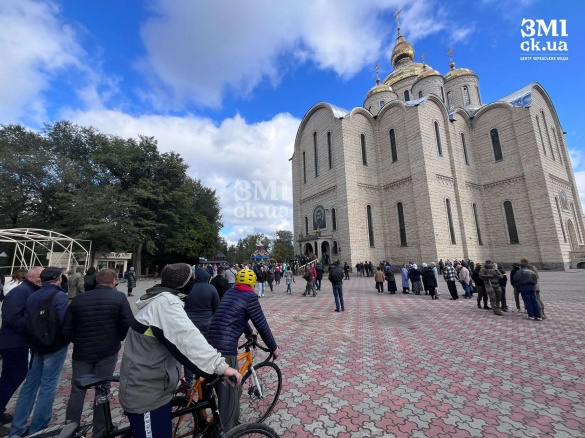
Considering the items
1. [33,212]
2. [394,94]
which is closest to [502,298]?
[33,212]

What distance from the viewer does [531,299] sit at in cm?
711

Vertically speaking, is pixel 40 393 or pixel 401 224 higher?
pixel 401 224

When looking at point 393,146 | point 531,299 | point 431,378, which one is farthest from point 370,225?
point 431,378

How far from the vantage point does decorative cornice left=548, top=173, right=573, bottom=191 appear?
2530cm

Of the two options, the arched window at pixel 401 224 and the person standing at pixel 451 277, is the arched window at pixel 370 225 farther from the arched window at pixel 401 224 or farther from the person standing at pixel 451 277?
the person standing at pixel 451 277

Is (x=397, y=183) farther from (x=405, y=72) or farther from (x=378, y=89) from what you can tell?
(x=405, y=72)

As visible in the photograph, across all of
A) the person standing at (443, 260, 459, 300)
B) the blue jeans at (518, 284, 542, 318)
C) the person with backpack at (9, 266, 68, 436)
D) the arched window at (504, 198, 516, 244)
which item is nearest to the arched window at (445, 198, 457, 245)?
the arched window at (504, 198, 516, 244)

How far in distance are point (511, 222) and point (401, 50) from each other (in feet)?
100

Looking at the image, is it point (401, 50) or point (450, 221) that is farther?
point (401, 50)

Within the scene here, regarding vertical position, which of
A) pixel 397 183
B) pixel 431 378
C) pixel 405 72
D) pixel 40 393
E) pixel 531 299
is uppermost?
pixel 405 72

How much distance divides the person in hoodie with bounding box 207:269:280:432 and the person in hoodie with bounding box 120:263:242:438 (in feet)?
2.74

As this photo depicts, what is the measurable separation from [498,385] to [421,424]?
1648 mm

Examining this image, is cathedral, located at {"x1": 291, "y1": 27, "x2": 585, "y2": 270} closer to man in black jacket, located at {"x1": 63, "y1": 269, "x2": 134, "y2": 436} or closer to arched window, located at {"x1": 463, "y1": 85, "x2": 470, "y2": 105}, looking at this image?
arched window, located at {"x1": 463, "y1": 85, "x2": 470, "y2": 105}

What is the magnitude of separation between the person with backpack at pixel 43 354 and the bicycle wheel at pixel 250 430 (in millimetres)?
2153
